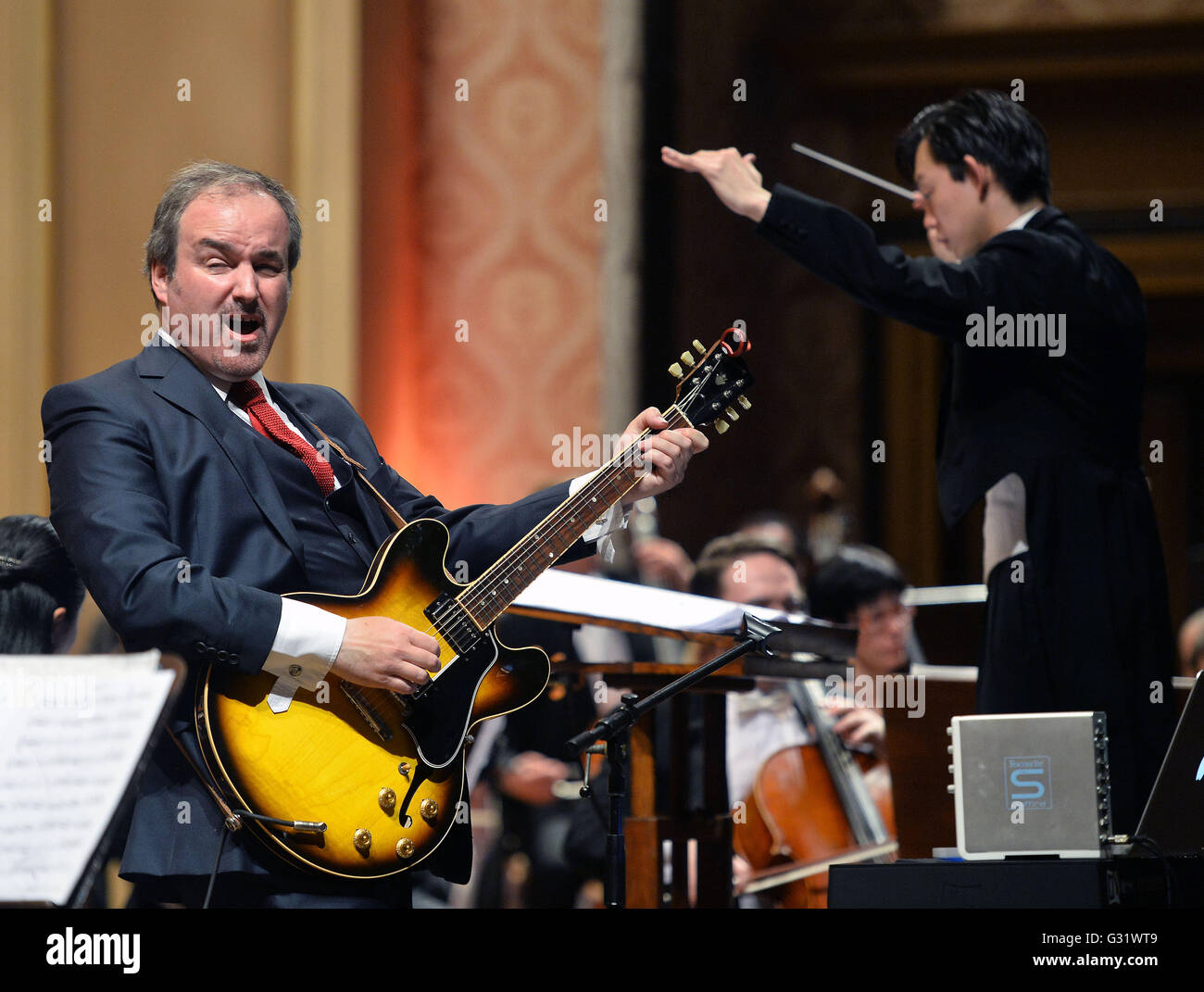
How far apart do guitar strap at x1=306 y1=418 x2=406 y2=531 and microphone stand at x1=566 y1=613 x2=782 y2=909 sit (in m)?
0.46

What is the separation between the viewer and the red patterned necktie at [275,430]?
2.38 meters

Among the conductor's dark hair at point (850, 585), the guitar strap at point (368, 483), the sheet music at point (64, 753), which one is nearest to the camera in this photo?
the sheet music at point (64, 753)

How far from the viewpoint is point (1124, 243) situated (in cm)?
618

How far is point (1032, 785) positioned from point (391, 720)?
3.04 ft

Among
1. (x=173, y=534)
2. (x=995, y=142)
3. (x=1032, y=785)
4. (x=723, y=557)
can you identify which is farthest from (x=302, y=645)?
(x=723, y=557)

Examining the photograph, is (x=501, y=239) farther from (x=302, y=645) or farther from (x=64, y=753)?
(x=64, y=753)

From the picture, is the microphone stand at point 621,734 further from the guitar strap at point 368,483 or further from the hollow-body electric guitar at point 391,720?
the guitar strap at point 368,483

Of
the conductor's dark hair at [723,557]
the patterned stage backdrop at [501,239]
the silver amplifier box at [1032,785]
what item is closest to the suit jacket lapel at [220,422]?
the silver amplifier box at [1032,785]

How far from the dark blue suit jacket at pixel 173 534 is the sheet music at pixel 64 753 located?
0.12m

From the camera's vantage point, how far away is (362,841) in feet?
7.00

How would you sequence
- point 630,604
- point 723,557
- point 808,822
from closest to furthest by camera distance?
point 630,604, point 808,822, point 723,557
